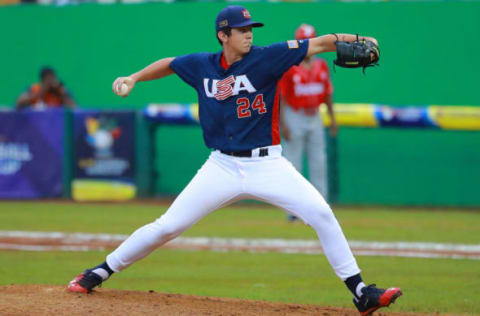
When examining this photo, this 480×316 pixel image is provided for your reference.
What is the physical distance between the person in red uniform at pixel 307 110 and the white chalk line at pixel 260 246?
5.83 feet

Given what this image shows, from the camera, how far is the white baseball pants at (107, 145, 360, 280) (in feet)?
19.3

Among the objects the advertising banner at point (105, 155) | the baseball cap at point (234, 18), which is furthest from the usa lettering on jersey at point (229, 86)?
the advertising banner at point (105, 155)

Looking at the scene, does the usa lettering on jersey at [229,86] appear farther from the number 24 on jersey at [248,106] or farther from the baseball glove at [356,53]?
the baseball glove at [356,53]

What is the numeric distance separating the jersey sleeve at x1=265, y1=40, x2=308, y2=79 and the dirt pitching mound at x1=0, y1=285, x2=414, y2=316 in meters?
1.69

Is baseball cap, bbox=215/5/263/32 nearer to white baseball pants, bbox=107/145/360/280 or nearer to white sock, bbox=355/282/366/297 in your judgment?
white baseball pants, bbox=107/145/360/280

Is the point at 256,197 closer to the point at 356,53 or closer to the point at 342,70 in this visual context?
the point at 356,53

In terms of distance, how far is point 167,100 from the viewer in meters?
16.3

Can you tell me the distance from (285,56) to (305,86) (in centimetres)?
551

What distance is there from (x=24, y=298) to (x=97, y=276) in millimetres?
539

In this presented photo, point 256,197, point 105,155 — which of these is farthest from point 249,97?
point 105,155

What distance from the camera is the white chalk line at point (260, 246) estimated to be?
9.60 meters

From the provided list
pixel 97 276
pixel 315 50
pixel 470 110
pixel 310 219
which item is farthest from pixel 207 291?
pixel 470 110

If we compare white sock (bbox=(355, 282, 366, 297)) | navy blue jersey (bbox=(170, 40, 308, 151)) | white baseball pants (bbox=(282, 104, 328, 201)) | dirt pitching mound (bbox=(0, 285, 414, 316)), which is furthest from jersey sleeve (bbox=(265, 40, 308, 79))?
white baseball pants (bbox=(282, 104, 328, 201))

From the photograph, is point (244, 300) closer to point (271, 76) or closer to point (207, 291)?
point (207, 291)
